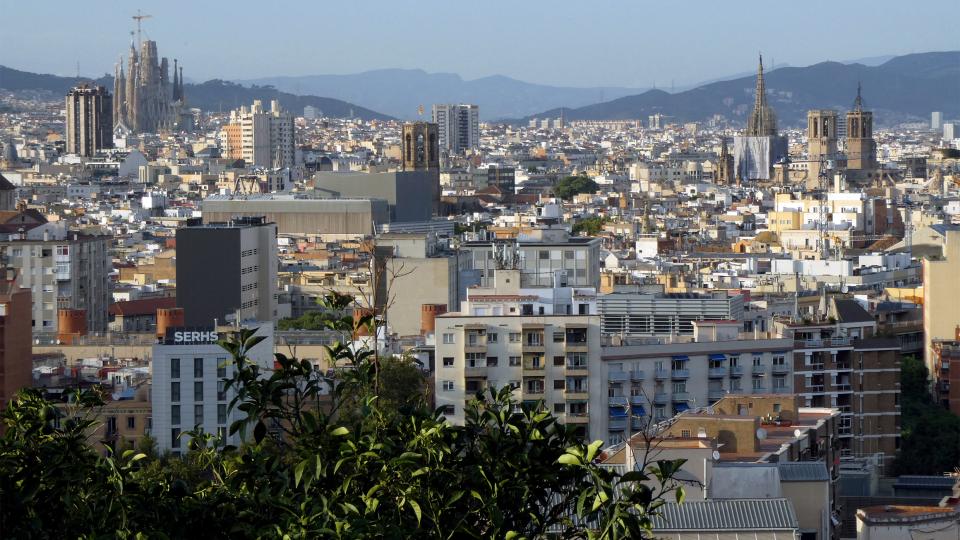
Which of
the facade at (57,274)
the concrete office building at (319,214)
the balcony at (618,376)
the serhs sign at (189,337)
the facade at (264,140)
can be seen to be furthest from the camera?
the facade at (264,140)

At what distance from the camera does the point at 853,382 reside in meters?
32.4

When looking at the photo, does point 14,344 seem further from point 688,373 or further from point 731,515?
point 731,515

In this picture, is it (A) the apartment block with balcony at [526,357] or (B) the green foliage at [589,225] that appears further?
(B) the green foliage at [589,225]

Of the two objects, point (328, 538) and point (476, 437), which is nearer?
point (328, 538)

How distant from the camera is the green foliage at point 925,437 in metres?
30.9

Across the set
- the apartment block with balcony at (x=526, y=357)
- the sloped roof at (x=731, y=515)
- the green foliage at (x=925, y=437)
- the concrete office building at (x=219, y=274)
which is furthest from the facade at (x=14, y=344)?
the sloped roof at (x=731, y=515)

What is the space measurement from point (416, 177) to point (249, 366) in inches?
3231

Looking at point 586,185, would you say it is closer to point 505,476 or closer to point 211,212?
point 211,212

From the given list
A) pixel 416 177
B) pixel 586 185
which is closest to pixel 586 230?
pixel 416 177

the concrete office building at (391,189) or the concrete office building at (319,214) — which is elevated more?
the concrete office building at (391,189)

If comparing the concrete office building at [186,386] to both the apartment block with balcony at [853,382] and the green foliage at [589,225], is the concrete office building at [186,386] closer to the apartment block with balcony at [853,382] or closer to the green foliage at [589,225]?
the apartment block with balcony at [853,382]

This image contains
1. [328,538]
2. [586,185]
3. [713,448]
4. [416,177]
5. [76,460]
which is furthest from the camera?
[586,185]

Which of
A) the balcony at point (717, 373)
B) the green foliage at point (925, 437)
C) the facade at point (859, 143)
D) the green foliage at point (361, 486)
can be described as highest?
the facade at point (859, 143)

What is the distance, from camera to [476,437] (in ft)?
32.8
